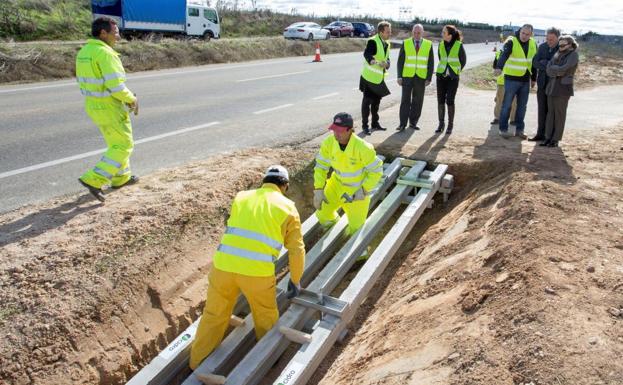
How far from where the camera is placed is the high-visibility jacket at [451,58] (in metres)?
8.16

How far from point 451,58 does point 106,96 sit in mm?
5596

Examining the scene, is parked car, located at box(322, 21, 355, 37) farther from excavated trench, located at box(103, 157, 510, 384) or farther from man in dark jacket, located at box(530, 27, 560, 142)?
excavated trench, located at box(103, 157, 510, 384)

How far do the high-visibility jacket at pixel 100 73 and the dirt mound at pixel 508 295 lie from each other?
366 centimetres

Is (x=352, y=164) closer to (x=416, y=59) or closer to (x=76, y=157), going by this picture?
(x=416, y=59)

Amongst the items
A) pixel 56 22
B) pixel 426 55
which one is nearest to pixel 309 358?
pixel 426 55

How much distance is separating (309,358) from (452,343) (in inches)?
51.7

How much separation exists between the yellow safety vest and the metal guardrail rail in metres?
0.84

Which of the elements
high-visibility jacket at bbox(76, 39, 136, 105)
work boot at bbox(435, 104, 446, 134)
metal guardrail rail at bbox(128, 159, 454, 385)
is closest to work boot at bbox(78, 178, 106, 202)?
high-visibility jacket at bbox(76, 39, 136, 105)

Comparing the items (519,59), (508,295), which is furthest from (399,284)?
(519,59)

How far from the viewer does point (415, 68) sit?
8.28 meters

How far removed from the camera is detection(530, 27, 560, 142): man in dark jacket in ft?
24.7

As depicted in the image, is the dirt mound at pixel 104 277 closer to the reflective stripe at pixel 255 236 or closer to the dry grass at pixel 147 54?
the reflective stripe at pixel 255 236

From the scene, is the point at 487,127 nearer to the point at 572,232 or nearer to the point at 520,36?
the point at 520,36

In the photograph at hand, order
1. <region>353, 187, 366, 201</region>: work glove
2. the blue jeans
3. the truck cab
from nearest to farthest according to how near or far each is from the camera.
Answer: <region>353, 187, 366, 201</region>: work glove → the blue jeans → the truck cab
